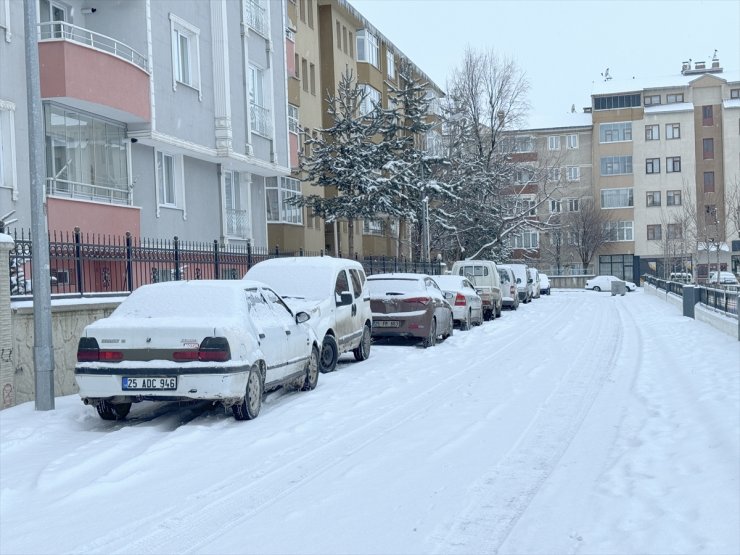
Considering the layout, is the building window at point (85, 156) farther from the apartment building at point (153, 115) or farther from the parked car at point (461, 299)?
the parked car at point (461, 299)

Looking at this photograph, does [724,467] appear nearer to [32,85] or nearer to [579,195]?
[32,85]

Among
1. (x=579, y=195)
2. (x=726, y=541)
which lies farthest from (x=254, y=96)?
(x=579, y=195)

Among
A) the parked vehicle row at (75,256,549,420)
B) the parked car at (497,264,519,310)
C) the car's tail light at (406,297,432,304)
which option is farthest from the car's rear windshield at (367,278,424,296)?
the parked car at (497,264,519,310)

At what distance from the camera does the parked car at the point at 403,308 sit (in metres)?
18.6

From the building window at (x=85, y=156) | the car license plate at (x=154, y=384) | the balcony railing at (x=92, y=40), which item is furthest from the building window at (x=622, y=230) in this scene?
the car license plate at (x=154, y=384)

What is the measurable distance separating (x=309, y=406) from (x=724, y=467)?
5284mm

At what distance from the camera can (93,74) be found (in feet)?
58.8

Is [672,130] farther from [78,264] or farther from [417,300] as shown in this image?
[78,264]

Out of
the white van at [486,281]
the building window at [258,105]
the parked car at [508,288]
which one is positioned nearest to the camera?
the building window at [258,105]

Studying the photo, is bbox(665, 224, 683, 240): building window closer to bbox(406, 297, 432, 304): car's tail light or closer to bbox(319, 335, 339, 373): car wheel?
bbox(406, 297, 432, 304): car's tail light

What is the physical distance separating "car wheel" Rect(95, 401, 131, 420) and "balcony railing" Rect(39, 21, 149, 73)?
10.4 meters

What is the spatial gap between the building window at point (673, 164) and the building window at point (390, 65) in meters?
36.9

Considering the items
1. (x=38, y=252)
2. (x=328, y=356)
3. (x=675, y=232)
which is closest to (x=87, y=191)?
(x=328, y=356)

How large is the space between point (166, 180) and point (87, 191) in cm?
362
